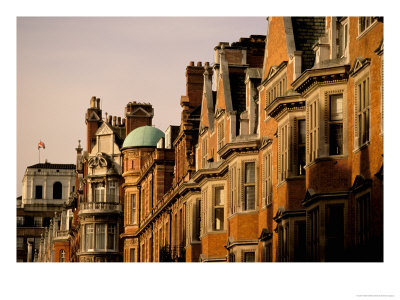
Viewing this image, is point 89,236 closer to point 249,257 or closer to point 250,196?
point 250,196

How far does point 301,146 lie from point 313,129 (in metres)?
2.39

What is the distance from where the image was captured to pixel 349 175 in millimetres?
41062

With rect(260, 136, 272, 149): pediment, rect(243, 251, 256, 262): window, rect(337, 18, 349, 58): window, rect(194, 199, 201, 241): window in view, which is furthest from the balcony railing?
rect(337, 18, 349, 58): window

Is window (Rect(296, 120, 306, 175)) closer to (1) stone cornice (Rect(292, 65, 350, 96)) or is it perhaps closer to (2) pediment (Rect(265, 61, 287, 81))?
(1) stone cornice (Rect(292, 65, 350, 96))

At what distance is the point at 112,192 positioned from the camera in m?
98.8

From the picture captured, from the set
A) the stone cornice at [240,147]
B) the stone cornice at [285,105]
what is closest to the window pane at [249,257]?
the stone cornice at [240,147]

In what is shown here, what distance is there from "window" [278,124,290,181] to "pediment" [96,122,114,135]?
5315cm

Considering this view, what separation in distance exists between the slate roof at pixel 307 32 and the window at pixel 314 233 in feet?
21.3

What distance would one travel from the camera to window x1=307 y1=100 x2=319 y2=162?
42.5m

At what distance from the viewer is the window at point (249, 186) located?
51.5 m
